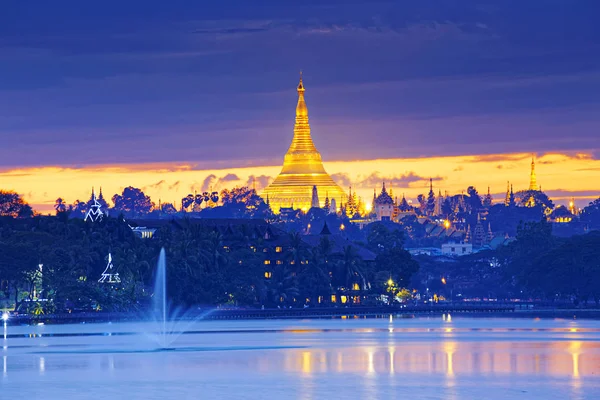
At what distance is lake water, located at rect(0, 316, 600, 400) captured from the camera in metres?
79.2

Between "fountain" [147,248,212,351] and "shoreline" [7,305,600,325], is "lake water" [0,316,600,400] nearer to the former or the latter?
"fountain" [147,248,212,351]

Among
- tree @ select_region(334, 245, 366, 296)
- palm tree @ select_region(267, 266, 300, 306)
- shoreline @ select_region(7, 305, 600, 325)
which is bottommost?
shoreline @ select_region(7, 305, 600, 325)

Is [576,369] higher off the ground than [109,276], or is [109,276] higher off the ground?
[109,276]

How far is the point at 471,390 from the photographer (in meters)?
78.9

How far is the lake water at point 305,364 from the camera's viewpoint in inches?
3120

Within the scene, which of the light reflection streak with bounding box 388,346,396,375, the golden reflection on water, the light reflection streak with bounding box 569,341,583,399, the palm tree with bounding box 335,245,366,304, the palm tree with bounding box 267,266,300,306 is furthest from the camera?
the palm tree with bounding box 335,245,366,304

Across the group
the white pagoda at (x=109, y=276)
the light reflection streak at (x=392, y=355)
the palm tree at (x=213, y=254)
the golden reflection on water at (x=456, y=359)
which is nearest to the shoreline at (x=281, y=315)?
the white pagoda at (x=109, y=276)

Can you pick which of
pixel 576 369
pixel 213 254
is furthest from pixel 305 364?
pixel 213 254

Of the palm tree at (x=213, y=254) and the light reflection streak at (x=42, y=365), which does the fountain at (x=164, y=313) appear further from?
the light reflection streak at (x=42, y=365)

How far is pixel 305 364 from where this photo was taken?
96562mm

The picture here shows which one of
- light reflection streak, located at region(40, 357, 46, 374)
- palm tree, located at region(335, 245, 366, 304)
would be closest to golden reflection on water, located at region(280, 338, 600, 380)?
light reflection streak, located at region(40, 357, 46, 374)

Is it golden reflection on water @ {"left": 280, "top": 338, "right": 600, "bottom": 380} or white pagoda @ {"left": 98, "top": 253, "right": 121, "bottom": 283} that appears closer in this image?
golden reflection on water @ {"left": 280, "top": 338, "right": 600, "bottom": 380}

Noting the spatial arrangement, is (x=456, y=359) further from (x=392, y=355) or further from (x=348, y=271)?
(x=348, y=271)

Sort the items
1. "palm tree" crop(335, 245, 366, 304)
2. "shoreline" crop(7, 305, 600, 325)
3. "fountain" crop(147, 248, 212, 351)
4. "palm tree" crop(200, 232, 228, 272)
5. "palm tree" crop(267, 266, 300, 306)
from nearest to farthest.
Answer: "fountain" crop(147, 248, 212, 351) < "shoreline" crop(7, 305, 600, 325) < "palm tree" crop(200, 232, 228, 272) < "palm tree" crop(267, 266, 300, 306) < "palm tree" crop(335, 245, 366, 304)
